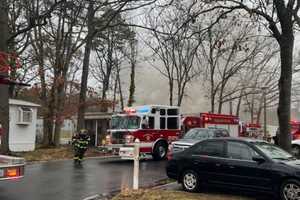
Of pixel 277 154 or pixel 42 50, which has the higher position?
pixel 42 50

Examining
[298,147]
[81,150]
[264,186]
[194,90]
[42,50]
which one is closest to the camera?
[264,186]

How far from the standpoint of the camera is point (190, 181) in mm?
13875

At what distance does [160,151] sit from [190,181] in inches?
471

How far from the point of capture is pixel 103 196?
13.1 m

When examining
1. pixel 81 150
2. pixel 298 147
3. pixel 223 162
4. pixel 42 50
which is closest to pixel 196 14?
pixel 223 162

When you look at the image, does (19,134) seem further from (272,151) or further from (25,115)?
(272,151)

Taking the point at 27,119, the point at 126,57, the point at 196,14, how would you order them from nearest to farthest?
1. the point at 196,14
2. the point at 27,119
3. the point at 126,57

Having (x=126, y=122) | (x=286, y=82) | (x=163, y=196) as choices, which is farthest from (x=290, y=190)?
(x=126, y=122)

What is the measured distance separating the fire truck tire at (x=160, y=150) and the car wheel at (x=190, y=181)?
11.5 metres

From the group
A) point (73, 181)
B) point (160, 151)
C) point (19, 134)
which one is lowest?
point (73, 181)

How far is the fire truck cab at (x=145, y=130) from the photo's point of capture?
81.4ft

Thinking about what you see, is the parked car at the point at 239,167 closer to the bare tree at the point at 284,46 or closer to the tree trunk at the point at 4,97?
the bare tree at the point at 284,46

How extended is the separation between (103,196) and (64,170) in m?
6.73

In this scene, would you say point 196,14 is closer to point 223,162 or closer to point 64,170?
point 223,162
